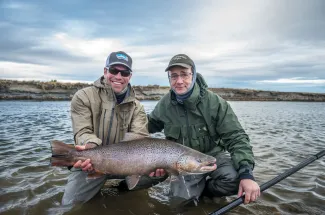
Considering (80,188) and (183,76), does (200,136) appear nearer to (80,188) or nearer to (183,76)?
(183,76)

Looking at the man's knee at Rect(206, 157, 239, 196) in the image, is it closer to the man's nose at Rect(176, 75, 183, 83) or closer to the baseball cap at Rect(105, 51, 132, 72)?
the man's nose at Rect(176, 75, 183, 83)

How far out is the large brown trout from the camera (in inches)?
142

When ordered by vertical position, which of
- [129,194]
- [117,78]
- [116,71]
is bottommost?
[129,194]

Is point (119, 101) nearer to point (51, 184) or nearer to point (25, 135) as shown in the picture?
point (51, 184)

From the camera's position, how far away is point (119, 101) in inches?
177

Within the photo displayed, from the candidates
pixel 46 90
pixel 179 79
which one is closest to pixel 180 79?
pixel 179 79

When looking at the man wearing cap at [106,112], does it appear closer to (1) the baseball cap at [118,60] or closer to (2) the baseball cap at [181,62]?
(1) the baseball cap at [118,60]

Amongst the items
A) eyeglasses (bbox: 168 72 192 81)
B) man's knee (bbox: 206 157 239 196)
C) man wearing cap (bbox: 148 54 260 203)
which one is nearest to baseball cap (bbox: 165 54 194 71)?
man wearing cap (bbox: 148 54 260 203)

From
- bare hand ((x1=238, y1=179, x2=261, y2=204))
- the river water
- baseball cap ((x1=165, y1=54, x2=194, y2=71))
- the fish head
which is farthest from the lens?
baseball cap ((x1=165, y1=54, x2=194, y2=71))

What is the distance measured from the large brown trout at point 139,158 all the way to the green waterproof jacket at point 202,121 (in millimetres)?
629

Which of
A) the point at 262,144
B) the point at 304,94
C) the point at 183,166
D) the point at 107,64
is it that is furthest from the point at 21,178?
the point at 304,94

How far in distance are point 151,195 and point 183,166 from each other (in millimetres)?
1193

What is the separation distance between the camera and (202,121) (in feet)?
14.0

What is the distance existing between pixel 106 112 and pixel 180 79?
4.41ft
